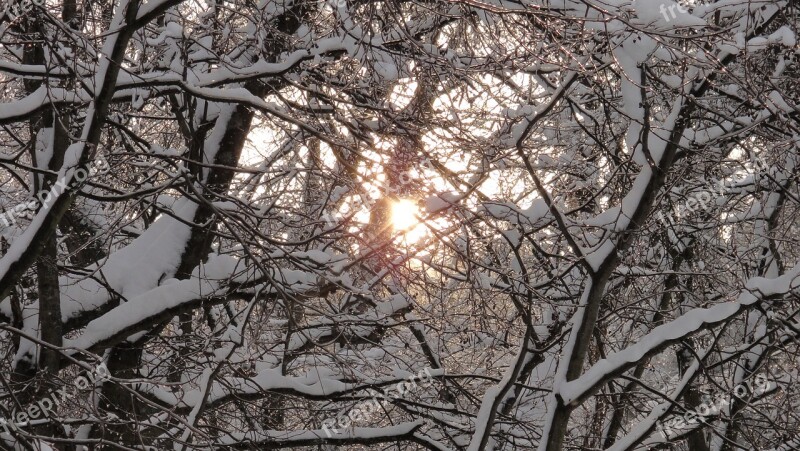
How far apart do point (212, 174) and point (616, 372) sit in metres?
3.32

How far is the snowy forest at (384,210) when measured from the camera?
3641mm

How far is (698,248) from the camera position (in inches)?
254

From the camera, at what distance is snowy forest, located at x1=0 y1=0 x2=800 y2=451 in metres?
3.64

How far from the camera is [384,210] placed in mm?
4770
